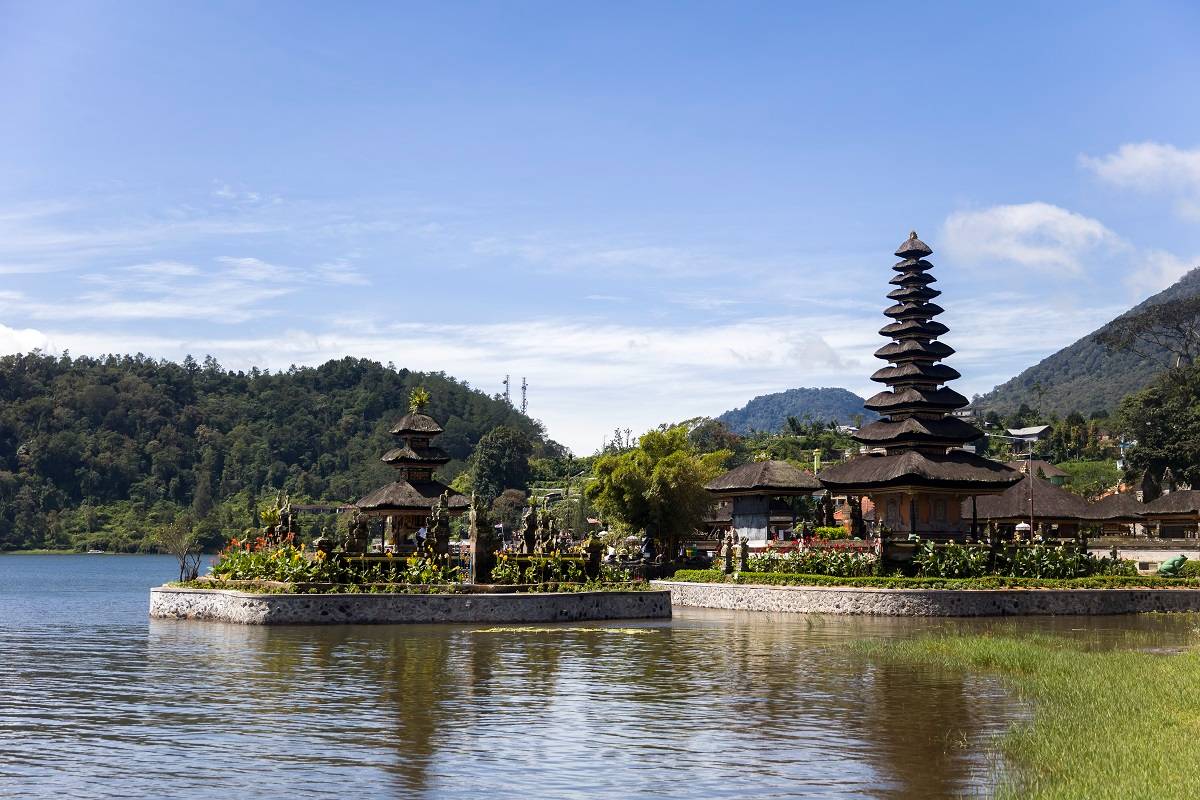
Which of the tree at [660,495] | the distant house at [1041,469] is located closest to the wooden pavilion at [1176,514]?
the distant house at [1041,469]

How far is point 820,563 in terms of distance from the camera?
49812 mm

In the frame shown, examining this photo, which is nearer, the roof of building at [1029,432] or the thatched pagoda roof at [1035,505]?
the thatched pagoda roof at [1035,505]

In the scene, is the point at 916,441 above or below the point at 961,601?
above

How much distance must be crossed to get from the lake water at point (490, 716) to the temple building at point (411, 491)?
2364cm

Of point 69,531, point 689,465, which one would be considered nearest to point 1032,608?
point 689,465

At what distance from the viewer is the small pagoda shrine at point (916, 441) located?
55906 millimetres

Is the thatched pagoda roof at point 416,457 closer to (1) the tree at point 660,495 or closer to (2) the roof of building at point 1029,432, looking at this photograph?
(1) the tree at point 660,495

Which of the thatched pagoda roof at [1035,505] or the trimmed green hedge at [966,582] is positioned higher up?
the thatched pagoda roof at [1035,505]

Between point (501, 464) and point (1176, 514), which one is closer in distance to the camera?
point (1176, 514)

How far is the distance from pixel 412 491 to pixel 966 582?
27179mm

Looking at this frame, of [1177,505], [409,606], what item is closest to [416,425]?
[409,606]

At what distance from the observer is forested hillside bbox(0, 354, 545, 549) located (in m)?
160

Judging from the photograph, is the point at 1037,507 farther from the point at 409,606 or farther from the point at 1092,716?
the point at 1092,716

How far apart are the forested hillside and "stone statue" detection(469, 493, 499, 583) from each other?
387ft
